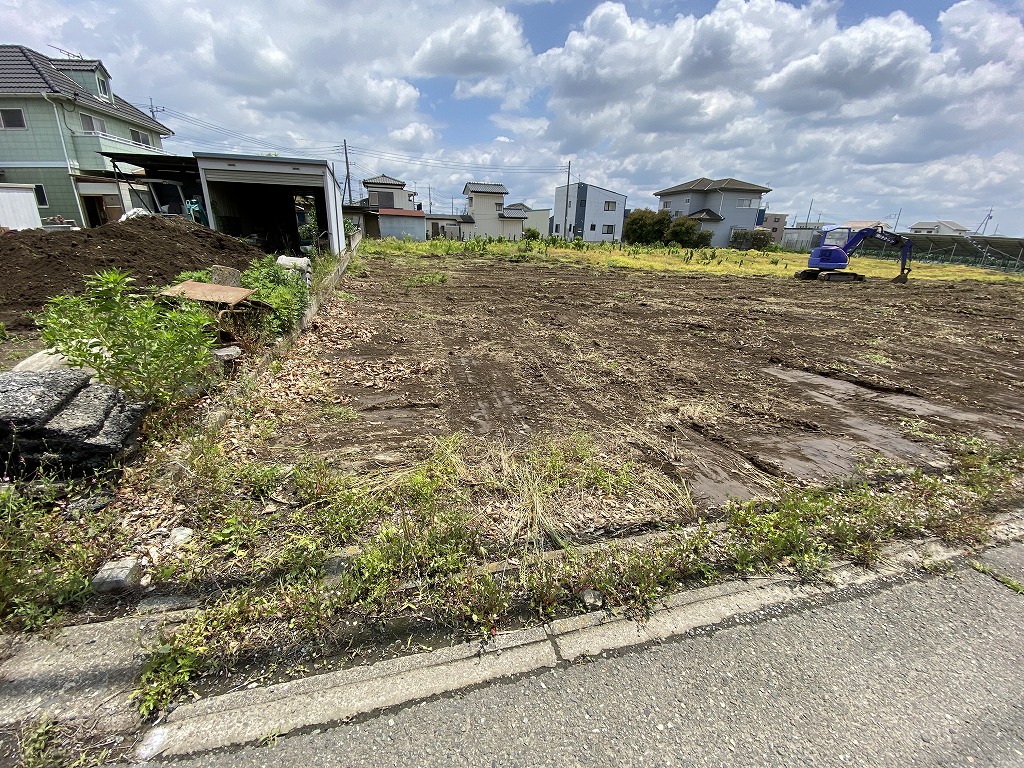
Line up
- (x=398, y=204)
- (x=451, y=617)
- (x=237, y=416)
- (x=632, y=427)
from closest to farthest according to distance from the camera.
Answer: (x=451, y=617) < (x=237, y=416) < (x=632, y=427) < (x=398, y=204)

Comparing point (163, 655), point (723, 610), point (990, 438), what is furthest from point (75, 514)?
point (990, 438)

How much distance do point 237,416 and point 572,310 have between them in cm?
715

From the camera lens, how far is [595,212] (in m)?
46.2

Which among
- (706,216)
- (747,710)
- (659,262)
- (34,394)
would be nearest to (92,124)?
(34,394)

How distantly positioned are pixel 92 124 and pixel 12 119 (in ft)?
8.53

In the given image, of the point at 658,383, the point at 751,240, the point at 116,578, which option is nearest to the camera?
the point at 116,578

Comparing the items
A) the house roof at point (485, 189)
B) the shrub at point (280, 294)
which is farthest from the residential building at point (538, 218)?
the shrub at point (280, 294)

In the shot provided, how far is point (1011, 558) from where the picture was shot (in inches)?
95.0

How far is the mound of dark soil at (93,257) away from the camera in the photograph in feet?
21.8

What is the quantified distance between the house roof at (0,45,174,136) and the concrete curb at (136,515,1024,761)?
26.8 m

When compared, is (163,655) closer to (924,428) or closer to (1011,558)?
(1011,558)

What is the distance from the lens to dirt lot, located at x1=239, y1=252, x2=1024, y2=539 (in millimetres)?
3477

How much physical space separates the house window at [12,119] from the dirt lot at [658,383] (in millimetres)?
20214

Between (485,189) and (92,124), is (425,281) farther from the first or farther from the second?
(485,189)
